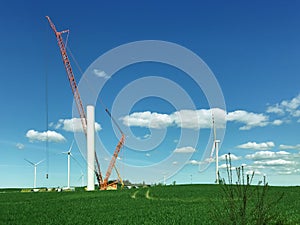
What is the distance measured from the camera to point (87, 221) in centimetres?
3281

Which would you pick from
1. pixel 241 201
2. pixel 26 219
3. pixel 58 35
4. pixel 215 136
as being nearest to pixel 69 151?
pixel 58 35

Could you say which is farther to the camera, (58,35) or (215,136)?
(58,35)

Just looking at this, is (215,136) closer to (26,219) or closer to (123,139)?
(123,139)

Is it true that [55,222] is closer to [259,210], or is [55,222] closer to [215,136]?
[259,210]

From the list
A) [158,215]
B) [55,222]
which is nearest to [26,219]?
[55,222]

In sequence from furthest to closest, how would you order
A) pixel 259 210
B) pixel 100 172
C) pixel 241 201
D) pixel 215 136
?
pixel 100 172 < pixel 215 136 < pixel 241 201 < pixel 259 210

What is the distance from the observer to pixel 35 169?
120m

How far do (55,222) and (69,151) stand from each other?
76375mm

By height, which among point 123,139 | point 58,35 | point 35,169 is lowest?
point 35,169

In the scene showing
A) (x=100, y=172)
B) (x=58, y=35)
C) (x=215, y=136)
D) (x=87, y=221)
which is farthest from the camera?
(x=100, y=172)

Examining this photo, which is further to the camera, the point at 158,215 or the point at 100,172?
the point at 100,172

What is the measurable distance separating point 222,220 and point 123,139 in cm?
Answer: 11433

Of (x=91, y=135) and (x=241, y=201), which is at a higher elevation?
(x=91, y=135)

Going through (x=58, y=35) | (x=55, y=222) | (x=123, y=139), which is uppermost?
(x=58, y=35)
